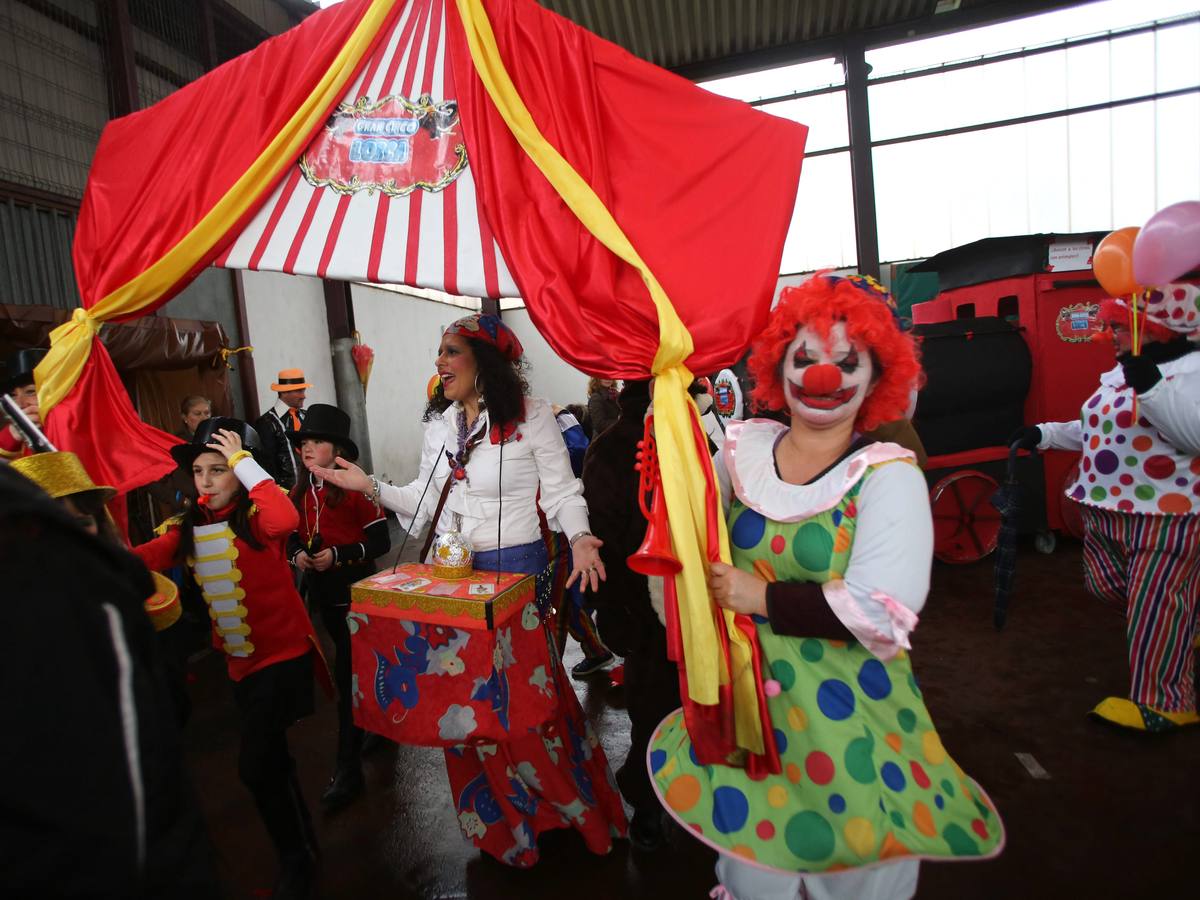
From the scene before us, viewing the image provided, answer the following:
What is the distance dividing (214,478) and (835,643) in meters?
1.79

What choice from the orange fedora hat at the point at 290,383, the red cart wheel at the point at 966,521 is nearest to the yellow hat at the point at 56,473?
the orange fedora hat at the point at 290,383

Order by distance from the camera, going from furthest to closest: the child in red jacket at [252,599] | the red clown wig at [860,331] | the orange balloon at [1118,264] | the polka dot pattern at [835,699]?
the orange balloon at [1118,264]
the child in red jacket at [252,599]
the red clown wig at [860,331]
the polka dot pattern at [835,699]

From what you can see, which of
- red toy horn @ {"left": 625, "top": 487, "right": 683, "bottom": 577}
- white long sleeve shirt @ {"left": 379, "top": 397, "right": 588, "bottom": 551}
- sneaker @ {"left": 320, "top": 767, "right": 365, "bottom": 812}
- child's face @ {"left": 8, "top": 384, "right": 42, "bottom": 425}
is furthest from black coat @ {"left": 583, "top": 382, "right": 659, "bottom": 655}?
child's face @ {"left": 8, "top": 384, "right": 42, "bottom": 425}

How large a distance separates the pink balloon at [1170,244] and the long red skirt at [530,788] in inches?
92.8

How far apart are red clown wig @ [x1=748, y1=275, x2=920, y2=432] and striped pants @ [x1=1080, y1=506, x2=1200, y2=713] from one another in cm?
177

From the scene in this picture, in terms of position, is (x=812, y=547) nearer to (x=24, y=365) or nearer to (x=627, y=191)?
(x=627, y=191)

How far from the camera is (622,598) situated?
220 cm

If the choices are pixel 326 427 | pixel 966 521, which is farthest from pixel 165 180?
pixel 966 521

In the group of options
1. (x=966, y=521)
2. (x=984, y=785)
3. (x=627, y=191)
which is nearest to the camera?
(x=627, y=191)

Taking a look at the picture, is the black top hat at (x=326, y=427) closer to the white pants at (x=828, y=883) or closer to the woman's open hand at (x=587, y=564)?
the woman's open hand at (x=587, y=564)

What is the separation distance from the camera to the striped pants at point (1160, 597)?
259 cm

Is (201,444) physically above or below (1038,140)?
below

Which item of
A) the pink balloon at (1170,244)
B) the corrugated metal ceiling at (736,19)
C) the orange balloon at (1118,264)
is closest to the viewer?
the pink balloon at (1170,244)

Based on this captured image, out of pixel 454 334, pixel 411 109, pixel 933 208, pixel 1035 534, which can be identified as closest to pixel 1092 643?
pixel 1035 534
